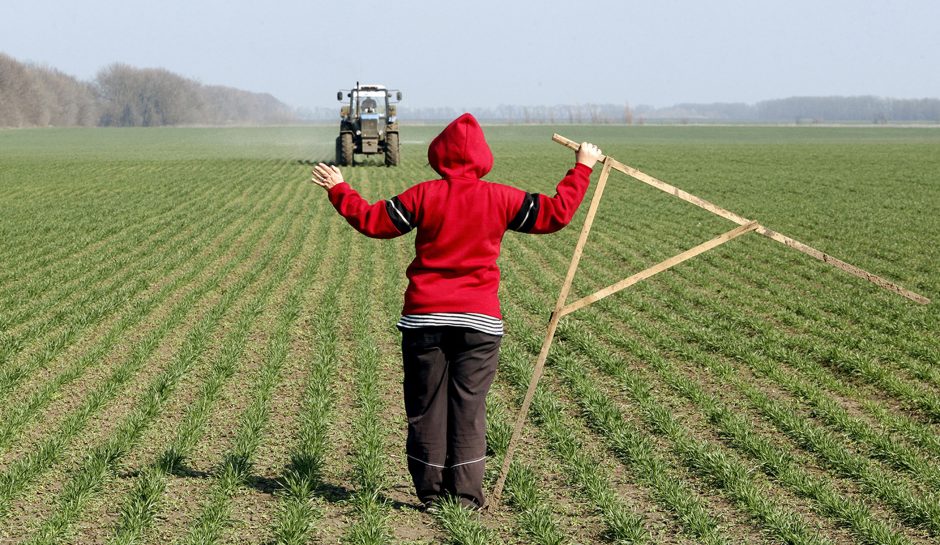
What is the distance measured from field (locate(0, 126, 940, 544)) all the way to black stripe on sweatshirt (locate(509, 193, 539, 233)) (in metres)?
1.54

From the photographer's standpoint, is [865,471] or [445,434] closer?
[445,434]

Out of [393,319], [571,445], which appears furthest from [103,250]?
[571,445]

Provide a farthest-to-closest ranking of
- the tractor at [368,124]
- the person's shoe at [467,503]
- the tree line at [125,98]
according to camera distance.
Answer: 1. the tree line at [125,98]
2. the tractor at [368,124]
3. the person's shoe at [467,503]

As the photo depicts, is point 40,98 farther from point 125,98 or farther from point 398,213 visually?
point 398,213

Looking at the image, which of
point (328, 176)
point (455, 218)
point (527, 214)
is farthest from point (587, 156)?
point (328, 176)

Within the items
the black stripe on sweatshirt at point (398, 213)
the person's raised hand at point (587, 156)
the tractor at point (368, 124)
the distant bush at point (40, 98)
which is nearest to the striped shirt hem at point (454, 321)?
the black stripe on sweatshirt at point (398, 213)

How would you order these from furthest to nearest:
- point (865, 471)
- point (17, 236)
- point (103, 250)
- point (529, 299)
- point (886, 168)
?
point (886, 168) < point (17, 236) < point (103, 250) < point (529, 299) < point (865, 471)

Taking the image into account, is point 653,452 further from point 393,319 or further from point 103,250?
point 103,250

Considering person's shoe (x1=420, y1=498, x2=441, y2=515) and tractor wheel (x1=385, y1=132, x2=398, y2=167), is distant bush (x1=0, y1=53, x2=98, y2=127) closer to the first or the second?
tractor wheel (x1=385, y1=132, x2=398, y2=167)

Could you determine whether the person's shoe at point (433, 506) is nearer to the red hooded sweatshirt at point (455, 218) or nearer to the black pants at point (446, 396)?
the black pants at point (446, 396)

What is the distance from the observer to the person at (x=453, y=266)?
16.5ft

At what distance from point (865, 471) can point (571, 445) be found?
1772 millimetres

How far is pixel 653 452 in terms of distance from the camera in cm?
652

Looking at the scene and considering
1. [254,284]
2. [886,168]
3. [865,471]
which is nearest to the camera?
[865,471]
